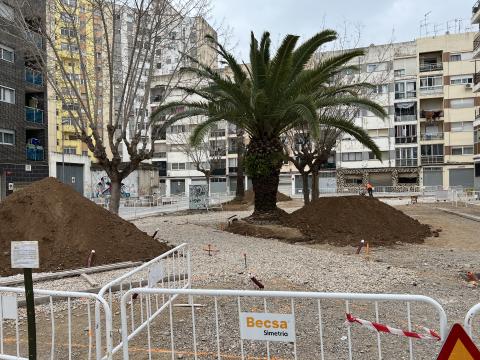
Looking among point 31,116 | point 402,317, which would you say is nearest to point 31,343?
point 402,317

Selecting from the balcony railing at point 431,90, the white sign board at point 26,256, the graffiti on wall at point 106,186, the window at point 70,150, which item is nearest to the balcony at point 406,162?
the balcony railing at point 431,90

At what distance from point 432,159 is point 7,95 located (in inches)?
1763

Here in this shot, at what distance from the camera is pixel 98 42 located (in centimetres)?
1521

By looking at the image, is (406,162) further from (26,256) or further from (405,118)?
(26,256)

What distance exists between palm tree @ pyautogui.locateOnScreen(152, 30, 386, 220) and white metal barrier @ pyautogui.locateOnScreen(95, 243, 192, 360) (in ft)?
21.8

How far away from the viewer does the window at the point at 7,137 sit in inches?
1181

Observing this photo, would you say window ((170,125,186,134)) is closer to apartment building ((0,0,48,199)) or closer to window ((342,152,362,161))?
apartment building ((0,0,48,199))

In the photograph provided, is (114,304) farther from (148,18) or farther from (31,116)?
(31,116)

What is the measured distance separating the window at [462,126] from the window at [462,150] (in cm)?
200

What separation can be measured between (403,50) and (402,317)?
5581 cm

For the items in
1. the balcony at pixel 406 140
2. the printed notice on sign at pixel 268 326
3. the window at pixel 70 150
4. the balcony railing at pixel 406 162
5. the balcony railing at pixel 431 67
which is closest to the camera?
the printed notice on sign at pixel 268 326

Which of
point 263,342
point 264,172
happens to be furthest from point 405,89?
point 263,342

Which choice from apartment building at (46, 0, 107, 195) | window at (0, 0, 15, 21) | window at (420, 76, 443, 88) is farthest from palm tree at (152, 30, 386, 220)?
window at (420, 76, 443, 88)

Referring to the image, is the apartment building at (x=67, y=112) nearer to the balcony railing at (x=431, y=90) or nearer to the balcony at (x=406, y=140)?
the balcony at (x=406, y=140)
